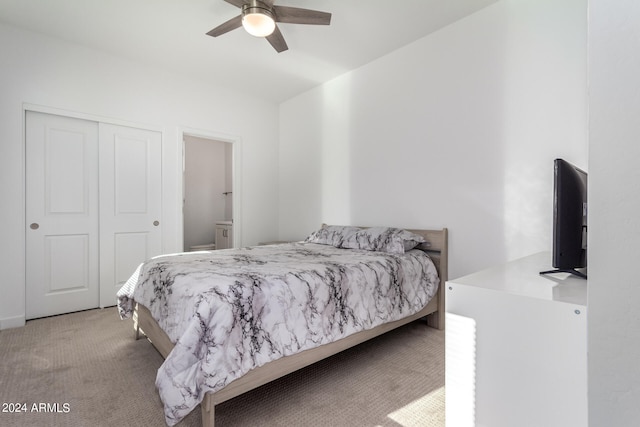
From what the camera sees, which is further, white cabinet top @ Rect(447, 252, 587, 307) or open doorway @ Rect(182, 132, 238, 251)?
open doorway @ Rect(182, 132, 238, 251)

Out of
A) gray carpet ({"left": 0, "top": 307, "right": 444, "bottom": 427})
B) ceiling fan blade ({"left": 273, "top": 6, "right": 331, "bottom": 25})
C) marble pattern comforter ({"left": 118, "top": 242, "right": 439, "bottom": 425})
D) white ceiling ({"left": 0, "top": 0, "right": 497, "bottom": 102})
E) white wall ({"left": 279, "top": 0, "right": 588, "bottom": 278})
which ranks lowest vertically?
gray carpet ({"left": 0, "top": 307, "right": 444, "bottom": 427})

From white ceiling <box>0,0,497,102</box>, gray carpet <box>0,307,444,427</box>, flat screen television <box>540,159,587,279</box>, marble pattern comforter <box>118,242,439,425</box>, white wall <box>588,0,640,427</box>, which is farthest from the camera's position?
white ceiling <box>0,0,497,102</box>

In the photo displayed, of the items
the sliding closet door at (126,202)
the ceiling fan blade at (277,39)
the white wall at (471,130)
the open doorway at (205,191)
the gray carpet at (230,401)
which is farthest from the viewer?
the open doorway at (205,191)

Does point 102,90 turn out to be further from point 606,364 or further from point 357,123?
point 606,364

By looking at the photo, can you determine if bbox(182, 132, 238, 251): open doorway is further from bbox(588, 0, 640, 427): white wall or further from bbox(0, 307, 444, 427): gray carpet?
bbox(588, 0, 640, 427): white wall

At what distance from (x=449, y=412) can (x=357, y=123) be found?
289cm

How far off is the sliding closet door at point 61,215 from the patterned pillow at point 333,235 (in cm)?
227

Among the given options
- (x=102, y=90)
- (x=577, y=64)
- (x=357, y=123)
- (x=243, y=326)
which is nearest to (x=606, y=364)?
(x=243, y=326)

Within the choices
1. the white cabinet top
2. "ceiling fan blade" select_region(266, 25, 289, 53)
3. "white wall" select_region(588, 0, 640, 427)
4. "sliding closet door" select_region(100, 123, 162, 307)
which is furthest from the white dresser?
"sliding closet door" select_region(100, 123, 162, 307)

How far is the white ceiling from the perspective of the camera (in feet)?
7.97

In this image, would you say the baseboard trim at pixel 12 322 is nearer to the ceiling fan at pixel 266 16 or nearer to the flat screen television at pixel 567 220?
the ceiling fan at pixel 266 16

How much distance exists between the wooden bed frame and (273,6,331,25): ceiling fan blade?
188 cm

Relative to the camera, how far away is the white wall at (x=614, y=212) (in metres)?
0.57

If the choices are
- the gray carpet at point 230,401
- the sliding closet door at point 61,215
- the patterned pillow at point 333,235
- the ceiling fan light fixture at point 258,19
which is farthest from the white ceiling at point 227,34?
the gray carpet at point 230,401
